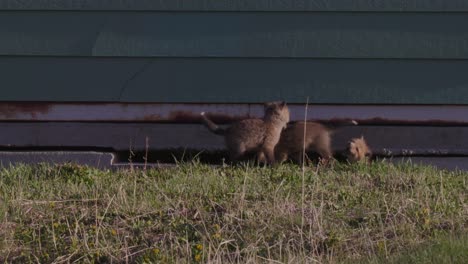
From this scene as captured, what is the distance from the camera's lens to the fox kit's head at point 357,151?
816cm

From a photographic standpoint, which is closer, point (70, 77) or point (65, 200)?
point (65, 200)

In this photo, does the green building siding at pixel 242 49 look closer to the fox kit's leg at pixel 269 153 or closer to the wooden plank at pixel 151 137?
the wooden plank at pixel 151 137

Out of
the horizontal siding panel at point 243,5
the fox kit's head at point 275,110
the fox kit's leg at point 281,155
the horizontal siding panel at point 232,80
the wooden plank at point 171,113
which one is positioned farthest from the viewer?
the fox kit's leg at point 281,155

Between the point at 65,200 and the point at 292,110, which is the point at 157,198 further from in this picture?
the point at 292,110

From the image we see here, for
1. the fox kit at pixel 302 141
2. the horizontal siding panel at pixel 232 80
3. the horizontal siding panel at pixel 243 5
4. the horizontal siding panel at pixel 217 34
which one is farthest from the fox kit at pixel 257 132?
the horizontal siding panel at pixel 243 5

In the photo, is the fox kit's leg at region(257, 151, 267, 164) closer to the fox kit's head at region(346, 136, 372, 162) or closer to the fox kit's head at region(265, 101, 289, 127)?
the fox kit's head at region(265, 101, 289, 127)

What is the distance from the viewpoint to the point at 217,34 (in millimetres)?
8109

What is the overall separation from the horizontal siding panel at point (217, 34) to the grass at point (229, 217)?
1.18 m

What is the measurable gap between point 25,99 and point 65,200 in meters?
2.11

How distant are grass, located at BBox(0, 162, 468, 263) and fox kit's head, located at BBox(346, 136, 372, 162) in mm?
664

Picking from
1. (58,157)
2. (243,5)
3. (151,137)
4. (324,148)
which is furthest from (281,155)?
(58,157)

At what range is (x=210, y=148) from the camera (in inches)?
333

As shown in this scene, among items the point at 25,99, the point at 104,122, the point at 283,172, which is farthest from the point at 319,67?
the point at 25,99

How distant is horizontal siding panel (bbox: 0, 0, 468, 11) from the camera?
26.3ft
